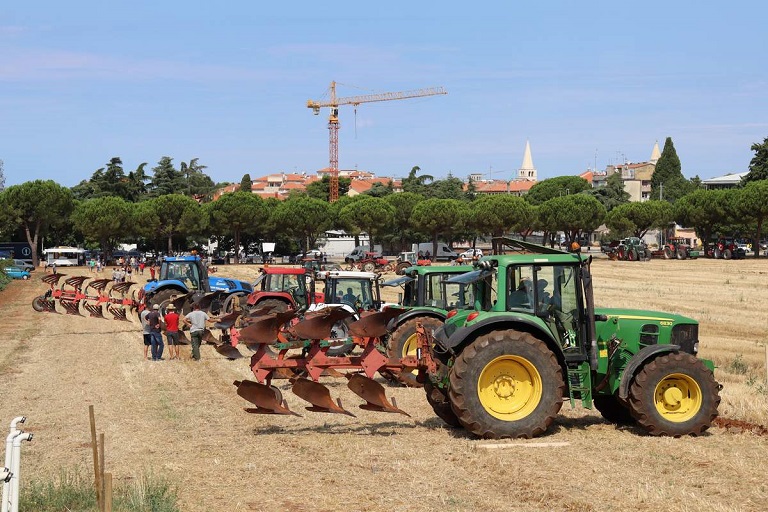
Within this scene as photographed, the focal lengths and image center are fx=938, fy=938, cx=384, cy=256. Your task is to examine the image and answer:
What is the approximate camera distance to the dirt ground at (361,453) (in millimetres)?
8008

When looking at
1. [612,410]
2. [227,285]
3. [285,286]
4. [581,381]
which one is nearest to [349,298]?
[285,286]

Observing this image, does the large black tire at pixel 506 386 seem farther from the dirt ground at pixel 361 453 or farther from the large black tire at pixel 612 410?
the large black tire at pixel 612 410

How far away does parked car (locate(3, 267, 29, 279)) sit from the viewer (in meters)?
59.3

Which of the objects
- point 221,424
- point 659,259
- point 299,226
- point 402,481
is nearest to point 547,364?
point 402,481

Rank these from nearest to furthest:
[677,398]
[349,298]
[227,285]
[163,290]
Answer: [677,398], [349,298], [163,290], [227,285]

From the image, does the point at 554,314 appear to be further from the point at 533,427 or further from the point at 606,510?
the point at 606,510

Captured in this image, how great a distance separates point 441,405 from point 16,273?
54.5m

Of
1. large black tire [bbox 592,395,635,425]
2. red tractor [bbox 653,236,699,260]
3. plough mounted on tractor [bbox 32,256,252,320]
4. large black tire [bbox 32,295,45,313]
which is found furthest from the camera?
red tractor [bbox 653,236,699,260]

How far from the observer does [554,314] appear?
10602 millimetres

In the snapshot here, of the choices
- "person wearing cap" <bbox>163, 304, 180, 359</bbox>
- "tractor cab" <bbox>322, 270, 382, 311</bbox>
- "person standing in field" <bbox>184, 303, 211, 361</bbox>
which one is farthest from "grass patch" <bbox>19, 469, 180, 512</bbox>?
"person wearing cap" <bbox>163, 304, 180, 359</bbox>

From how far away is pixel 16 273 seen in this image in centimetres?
6016

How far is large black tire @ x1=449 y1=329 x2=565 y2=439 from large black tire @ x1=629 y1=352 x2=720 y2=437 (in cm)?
92

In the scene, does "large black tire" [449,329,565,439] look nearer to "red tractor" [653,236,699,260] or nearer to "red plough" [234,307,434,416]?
"red plough" [234,307,434,416]

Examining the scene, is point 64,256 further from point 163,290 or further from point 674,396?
point 674,396
